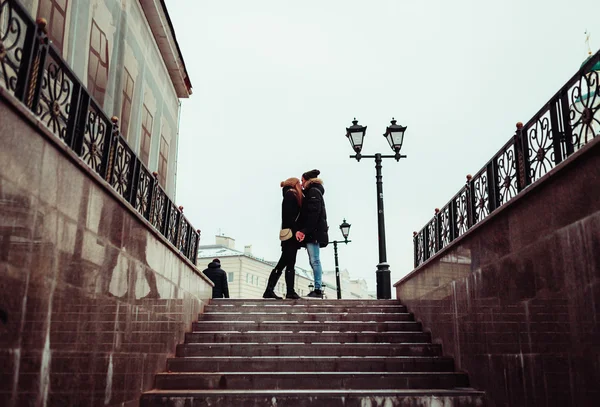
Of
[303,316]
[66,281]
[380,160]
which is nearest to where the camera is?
[66,281]

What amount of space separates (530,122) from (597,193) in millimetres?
2000

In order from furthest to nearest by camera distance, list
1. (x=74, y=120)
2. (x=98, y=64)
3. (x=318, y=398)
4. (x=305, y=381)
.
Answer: (x=98, y=64) → (x=305, y=381) → (x=318, y=398) → (x=74, y=120)

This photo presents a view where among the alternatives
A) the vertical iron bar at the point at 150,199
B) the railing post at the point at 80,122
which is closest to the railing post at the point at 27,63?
the railing post at the point at 80,122

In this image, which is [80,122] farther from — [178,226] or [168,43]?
[168,43]

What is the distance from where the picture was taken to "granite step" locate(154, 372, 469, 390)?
24.2 ft

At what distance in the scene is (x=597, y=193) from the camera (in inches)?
171

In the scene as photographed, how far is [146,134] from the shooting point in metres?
12.7

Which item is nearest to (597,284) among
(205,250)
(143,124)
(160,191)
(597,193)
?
(597,193)

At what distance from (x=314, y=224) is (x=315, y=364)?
3.52m

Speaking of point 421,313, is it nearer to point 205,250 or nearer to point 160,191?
point 160,191

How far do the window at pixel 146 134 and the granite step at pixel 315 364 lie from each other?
18.4 feet

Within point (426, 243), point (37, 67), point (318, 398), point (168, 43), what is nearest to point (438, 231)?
point (426, 243)

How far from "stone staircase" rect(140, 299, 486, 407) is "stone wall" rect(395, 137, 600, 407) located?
0.59 metres

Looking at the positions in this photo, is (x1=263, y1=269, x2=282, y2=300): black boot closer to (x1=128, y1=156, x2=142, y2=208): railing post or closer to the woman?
the woman
